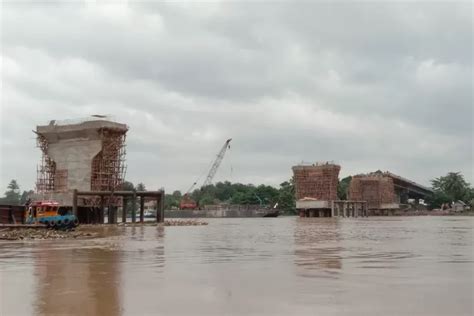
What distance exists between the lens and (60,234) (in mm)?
40406

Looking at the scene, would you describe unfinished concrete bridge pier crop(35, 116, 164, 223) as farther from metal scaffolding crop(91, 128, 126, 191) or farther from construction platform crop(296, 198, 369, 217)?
construction platform crop(296, 198, 369, 217)

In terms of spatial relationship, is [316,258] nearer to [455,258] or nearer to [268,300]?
[455,258]

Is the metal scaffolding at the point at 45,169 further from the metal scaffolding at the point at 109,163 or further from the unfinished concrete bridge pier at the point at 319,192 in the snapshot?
the unfinished concrete bridge pier at the point at 319,192

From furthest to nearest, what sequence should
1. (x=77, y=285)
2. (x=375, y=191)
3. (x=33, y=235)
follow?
1. (x=375, y=191)
2. (x=33, y=235)
3. (x=77, y=285)

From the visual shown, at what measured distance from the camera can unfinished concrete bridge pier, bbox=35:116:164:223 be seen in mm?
78188

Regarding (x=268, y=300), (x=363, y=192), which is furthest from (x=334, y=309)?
(x=363, y=192)

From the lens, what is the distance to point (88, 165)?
7900cm

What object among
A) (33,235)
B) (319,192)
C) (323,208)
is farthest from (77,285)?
(319,192)

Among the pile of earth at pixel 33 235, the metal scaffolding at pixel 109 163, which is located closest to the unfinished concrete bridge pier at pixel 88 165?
the metal scaffolding at pixel 109 163

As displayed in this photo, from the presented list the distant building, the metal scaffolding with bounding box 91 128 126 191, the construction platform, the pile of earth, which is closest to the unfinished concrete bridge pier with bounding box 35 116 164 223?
the metal scaffolding with bounding box 91 128 126 191

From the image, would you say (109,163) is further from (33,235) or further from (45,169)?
(33,235)

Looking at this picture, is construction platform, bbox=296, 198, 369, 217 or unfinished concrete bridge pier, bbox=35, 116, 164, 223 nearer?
unfinished concrete bridge pier, bbox=35, 116, 164, 223

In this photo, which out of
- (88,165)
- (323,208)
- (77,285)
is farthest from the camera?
(323,208)

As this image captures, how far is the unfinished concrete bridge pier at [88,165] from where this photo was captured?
257 ft
